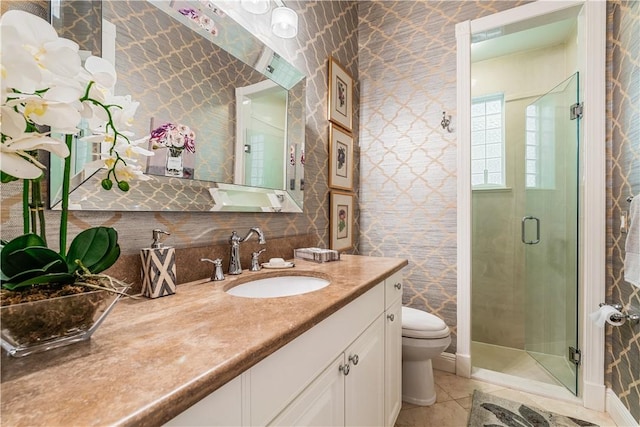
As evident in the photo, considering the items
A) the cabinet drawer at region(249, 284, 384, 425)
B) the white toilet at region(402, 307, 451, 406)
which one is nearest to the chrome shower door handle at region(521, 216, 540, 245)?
the white toilet at region(402, 307, 451, 406)

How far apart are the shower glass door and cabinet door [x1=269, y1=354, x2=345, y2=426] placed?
6.06 ft

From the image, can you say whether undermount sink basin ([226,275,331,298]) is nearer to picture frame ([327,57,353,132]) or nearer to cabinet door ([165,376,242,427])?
cabinet door ([165,376,242,427])

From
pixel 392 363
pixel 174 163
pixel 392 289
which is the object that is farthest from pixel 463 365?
pixel 174 163

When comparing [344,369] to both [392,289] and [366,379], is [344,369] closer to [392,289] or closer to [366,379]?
[366,379]

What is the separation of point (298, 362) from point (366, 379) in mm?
529

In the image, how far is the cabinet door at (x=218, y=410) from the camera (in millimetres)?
456

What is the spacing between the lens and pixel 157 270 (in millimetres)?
901

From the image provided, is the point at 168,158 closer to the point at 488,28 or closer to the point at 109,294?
the point at 109,294

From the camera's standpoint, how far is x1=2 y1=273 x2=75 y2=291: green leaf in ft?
1.64

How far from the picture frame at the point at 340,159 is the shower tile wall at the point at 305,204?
0.17ft

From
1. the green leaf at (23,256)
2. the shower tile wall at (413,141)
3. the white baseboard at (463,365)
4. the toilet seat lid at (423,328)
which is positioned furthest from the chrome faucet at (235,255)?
the white baseboard at (463,365)

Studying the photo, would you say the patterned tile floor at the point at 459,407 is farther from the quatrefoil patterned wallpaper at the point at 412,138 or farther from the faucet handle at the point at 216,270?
the faucet handle at the point at 216,270

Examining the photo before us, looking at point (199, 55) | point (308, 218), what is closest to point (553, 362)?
point (308, 218)

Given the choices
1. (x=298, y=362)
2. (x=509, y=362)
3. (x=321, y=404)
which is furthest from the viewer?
(x=509, y=362)
